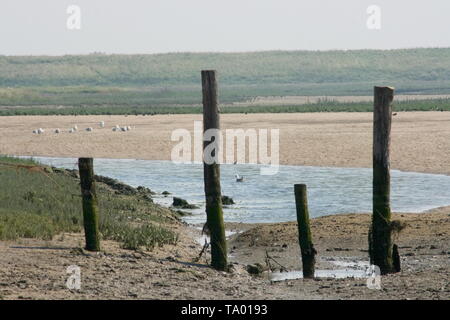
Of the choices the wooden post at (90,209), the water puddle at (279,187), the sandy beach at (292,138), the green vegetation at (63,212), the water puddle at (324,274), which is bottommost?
the sandy beach at (292,138)

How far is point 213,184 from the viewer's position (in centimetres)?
1577

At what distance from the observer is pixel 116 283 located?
45.3 feet

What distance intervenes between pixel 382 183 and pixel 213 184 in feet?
8.34

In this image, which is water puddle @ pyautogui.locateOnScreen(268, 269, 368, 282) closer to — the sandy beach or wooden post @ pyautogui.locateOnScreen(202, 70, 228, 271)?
wooden post @ pyautogui.locateOnScreen(202, 70, 228, 271)

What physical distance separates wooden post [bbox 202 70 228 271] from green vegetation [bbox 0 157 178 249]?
1.62m

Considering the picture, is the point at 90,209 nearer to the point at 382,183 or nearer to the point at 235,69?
the point at 382,183

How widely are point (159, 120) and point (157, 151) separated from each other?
15913 mm

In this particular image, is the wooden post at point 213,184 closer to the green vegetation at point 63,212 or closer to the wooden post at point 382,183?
the green vegetation at point 63,212

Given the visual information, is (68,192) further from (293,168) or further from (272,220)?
(293,168)

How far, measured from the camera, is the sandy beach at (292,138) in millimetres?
36719

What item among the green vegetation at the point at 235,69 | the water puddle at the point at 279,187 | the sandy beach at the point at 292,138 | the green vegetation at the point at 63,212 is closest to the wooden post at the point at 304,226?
the green vegetation at the point at 63,212

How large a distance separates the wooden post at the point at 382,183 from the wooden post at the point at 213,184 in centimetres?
231

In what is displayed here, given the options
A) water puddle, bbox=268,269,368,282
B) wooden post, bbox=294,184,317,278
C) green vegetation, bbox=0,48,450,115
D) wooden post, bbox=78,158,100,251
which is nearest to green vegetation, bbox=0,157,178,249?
wooden post, bbox=78,158,100,251
